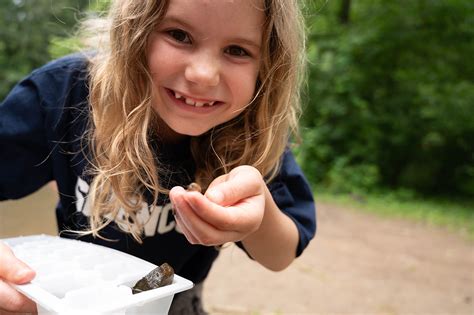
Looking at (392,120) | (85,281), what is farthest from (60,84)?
(392,120)

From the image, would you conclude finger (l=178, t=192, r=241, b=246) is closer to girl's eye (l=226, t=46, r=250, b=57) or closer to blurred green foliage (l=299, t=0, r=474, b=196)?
girl's eye (l=226, t=46, r=250, b=57)

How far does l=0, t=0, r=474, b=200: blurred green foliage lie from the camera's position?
6000mm

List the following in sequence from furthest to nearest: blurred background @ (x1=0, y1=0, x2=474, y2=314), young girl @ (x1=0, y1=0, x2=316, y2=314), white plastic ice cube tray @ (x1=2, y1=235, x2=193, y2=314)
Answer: blurred background @ (x1=0, y1=0, x2=474, y2=314)
young girl @ (x1=0, y1=0, x2=316, y2=314)
white plastic ice cube tray @ (x1=2, y1=235, x2=193, y2=314)

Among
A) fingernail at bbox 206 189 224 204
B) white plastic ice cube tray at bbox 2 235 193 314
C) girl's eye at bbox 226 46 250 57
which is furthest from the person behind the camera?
girl's eye at bbox 226 46 250 57

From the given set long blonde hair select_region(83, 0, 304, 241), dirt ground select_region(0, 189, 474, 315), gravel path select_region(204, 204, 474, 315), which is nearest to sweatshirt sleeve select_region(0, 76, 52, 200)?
long blonde hair select_region(83, 0, 304, 241)

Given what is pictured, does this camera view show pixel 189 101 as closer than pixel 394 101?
Yes

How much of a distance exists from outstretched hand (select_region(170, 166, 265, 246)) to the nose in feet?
0.61

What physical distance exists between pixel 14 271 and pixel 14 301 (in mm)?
41

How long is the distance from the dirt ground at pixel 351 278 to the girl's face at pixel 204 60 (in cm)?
78

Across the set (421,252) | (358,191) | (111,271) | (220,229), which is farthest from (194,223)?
(358,191)

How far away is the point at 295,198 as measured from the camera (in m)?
1.18

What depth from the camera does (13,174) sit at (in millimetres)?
1068

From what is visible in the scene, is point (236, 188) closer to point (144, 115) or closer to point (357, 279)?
point (144, 115)

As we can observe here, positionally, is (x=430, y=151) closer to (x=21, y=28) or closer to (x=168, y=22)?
(x=168, y=22)
